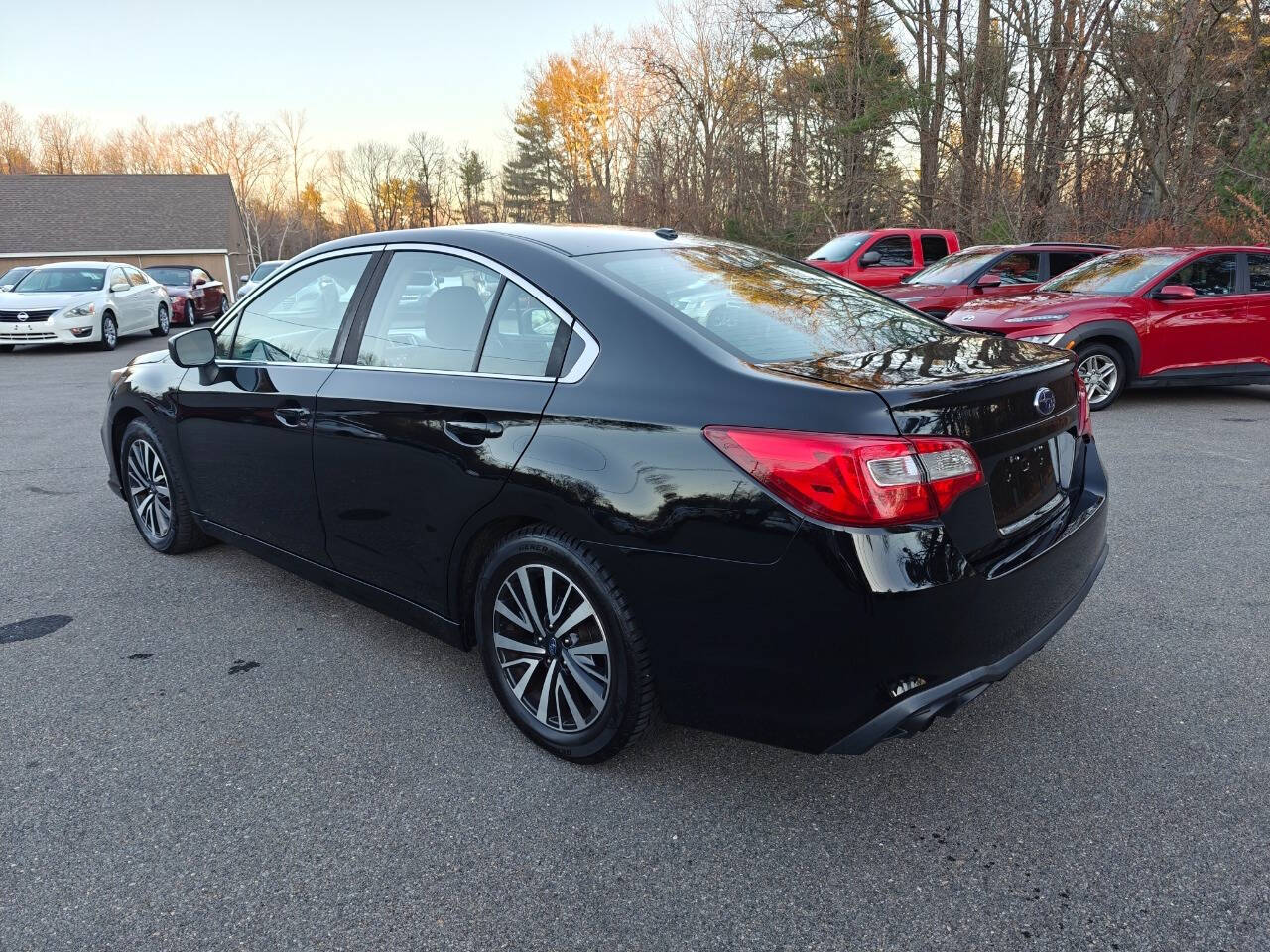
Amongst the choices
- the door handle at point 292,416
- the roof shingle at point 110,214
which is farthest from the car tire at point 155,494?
the roof shingle at point 110,214

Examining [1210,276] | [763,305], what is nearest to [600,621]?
[763,305]

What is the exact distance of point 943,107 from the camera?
25.2 metres

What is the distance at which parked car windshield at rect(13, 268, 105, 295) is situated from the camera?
667 inches

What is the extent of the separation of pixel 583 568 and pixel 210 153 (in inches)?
3778

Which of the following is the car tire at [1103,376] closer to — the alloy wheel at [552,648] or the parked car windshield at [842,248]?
the parked car windshield at [842,248]

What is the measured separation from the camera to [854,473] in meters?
Answer: 2.12

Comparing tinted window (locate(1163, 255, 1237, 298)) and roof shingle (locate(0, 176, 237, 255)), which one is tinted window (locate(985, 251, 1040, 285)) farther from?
roof shingle (locate(0, 176, 237, 255))

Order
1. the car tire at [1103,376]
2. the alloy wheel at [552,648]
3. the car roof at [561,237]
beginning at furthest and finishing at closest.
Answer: the car tire at [1103,376]
the car roof at [561,237]
the alloy wheel at [552,648]

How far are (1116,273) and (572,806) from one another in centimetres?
921

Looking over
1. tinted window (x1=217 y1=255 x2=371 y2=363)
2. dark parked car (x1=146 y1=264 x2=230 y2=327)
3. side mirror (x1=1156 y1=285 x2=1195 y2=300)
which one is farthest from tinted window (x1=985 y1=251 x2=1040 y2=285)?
dark parked car (x1=146 y1=264 x2=230 y2=327)

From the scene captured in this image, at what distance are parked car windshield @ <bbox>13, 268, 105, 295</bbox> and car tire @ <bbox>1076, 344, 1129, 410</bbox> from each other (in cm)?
1717

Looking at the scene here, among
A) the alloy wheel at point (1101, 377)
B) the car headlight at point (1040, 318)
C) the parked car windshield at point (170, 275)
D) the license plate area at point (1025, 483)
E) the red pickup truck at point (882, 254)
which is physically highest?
the parked car windshield at point (170, 275)

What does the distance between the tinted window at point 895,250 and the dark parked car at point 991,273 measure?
302 centimetres

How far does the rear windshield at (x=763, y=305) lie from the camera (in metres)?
2.68
